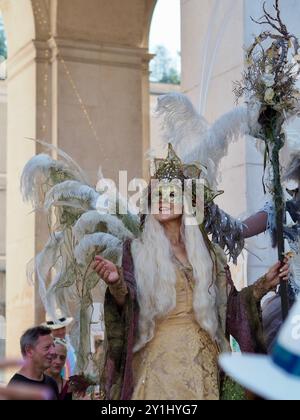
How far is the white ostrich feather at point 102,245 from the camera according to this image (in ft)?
18.9

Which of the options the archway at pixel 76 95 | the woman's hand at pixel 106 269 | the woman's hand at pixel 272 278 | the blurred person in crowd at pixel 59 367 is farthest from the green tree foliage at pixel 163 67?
the woman's hand at pixel 106 269

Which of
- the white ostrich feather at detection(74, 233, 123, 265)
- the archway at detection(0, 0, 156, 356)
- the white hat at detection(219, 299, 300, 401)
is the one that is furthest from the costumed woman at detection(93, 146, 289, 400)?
the archway at detection(0, 0, 156, 356)

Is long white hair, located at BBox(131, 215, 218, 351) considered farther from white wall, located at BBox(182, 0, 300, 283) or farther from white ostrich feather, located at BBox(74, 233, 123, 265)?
white wall, located at BBox(182, 0, 300, 283)

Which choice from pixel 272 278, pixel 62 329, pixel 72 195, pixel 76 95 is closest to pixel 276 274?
pixel 272 278

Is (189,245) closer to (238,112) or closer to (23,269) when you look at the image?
(238,112)

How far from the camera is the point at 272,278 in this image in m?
5.12

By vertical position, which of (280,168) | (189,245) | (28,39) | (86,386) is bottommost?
(86,386)

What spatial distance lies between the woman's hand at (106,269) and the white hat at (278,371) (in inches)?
118

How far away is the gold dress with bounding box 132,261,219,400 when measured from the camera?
5.09 meters

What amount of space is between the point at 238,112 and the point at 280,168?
394mm

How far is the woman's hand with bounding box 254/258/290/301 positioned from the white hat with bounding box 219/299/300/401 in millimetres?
3225

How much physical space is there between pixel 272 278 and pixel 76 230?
4.10 ft

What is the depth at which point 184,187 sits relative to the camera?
545 centimetres
